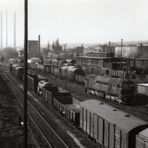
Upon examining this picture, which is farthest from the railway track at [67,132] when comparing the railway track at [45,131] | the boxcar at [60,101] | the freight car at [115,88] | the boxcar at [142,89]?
the boxcar at [142,89]

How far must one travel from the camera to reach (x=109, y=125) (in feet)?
59.9

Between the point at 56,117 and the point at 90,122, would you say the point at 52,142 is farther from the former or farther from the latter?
the point at 56,117

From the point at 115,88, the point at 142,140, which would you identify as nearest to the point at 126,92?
the point at 115,88

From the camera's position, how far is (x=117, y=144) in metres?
17.1

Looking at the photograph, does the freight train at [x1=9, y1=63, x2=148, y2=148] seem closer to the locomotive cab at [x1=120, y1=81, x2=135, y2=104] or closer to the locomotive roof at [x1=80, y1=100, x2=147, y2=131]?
the locomotive roof at [x1=80, y1=100, x2=147, y2=131]

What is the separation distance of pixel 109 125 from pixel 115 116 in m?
0.69

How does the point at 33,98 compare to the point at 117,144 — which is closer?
the point at 117,144

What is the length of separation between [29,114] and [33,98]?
1199 cm

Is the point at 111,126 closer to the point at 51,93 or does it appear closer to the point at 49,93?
the point at 51,93

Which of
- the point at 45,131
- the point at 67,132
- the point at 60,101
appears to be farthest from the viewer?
the point at 60,101

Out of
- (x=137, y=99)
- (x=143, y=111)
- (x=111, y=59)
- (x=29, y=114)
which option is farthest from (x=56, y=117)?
(x=111, y=59)

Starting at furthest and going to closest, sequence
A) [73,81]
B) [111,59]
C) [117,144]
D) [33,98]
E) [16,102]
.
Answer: [111,59], [73,81], [33,98], [16,102], [117,144]

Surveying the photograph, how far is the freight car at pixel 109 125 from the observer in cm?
1588

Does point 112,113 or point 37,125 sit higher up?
point 112,113
